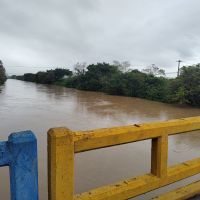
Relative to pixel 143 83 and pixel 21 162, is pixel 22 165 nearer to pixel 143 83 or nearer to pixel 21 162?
pixel 21 162

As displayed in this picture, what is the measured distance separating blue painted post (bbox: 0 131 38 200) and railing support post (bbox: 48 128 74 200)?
115mm

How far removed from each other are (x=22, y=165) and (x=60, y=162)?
0.24 m

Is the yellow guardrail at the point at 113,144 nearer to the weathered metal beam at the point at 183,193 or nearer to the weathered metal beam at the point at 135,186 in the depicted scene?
the weathered metal beam at the point at 135,186

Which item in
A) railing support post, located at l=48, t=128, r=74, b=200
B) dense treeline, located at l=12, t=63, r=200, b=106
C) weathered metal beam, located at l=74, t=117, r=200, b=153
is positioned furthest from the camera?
dense treeline, located at l=12, t=63, r=200, b=106

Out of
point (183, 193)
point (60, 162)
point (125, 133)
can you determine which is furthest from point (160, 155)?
point (60, 162)

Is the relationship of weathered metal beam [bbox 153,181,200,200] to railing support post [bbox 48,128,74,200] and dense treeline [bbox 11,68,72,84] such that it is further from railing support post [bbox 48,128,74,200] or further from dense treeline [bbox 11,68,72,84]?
dense treeline [bbox 11,68,72,84]

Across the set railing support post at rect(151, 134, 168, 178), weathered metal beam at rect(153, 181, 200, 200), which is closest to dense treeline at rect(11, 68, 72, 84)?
weathered metal beam at rect(153, 181, 200, 200)

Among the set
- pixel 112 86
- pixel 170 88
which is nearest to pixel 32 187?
pixel 170 88

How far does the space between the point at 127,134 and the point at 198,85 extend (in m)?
19.0

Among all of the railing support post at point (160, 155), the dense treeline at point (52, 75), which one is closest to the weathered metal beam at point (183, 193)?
the railing support post at point (160, 155)

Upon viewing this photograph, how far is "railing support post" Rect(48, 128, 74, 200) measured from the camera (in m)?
1.67

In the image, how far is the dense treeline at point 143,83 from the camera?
20.2 meters

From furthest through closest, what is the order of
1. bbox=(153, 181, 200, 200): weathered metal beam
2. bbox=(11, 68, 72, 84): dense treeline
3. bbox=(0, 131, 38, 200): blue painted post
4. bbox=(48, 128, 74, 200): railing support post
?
bbox=(11, 68, 72, 84): dense treeline
bbox=(153, 181, 200, 200): weathered metal beam
bbox=(48, 128, 74, 200): railing support post
bbox=(0, 131, 38, 200): blue painted post

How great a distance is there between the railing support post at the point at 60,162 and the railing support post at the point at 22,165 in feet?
0.38
